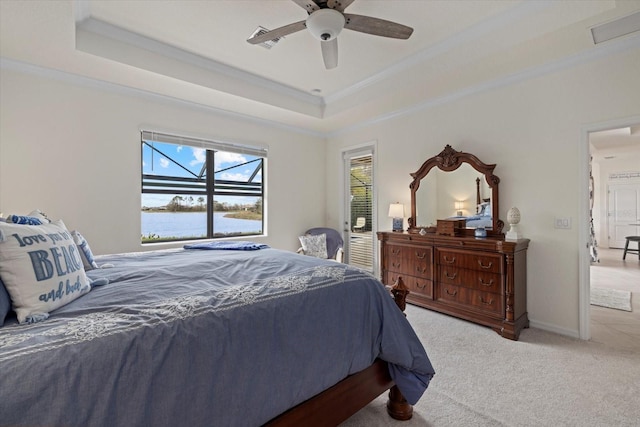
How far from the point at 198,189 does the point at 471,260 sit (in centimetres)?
355

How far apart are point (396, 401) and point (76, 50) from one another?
3.69 meters

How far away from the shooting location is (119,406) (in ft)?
2.89

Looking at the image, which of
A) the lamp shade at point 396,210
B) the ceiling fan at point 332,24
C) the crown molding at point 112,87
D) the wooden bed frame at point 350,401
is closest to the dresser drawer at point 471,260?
the lamp shade at point 396,210

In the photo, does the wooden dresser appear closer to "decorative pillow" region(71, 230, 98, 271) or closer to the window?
the window

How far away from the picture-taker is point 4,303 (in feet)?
3.37

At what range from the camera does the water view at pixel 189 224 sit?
12.1 ft

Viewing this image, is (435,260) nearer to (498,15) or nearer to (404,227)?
(404,227)

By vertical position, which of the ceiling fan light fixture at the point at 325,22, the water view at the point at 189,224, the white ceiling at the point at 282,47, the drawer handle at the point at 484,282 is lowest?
the drawer handle at the point at 484,282

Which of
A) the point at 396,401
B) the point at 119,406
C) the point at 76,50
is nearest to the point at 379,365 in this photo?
the point at 396,401

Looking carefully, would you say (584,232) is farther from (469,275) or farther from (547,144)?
(469,275)

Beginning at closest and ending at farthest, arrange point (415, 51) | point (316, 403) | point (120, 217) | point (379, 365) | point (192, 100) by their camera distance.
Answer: point (316, 403)
point (379, 365)
point (415, 51)
point (120, 217)
point (192, 100)

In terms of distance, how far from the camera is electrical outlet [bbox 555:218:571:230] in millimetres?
2832

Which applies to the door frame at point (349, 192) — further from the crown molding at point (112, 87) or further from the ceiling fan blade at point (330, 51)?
the ceiling fan blade at point (330, 51)

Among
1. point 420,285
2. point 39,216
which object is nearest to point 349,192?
point 420,285
